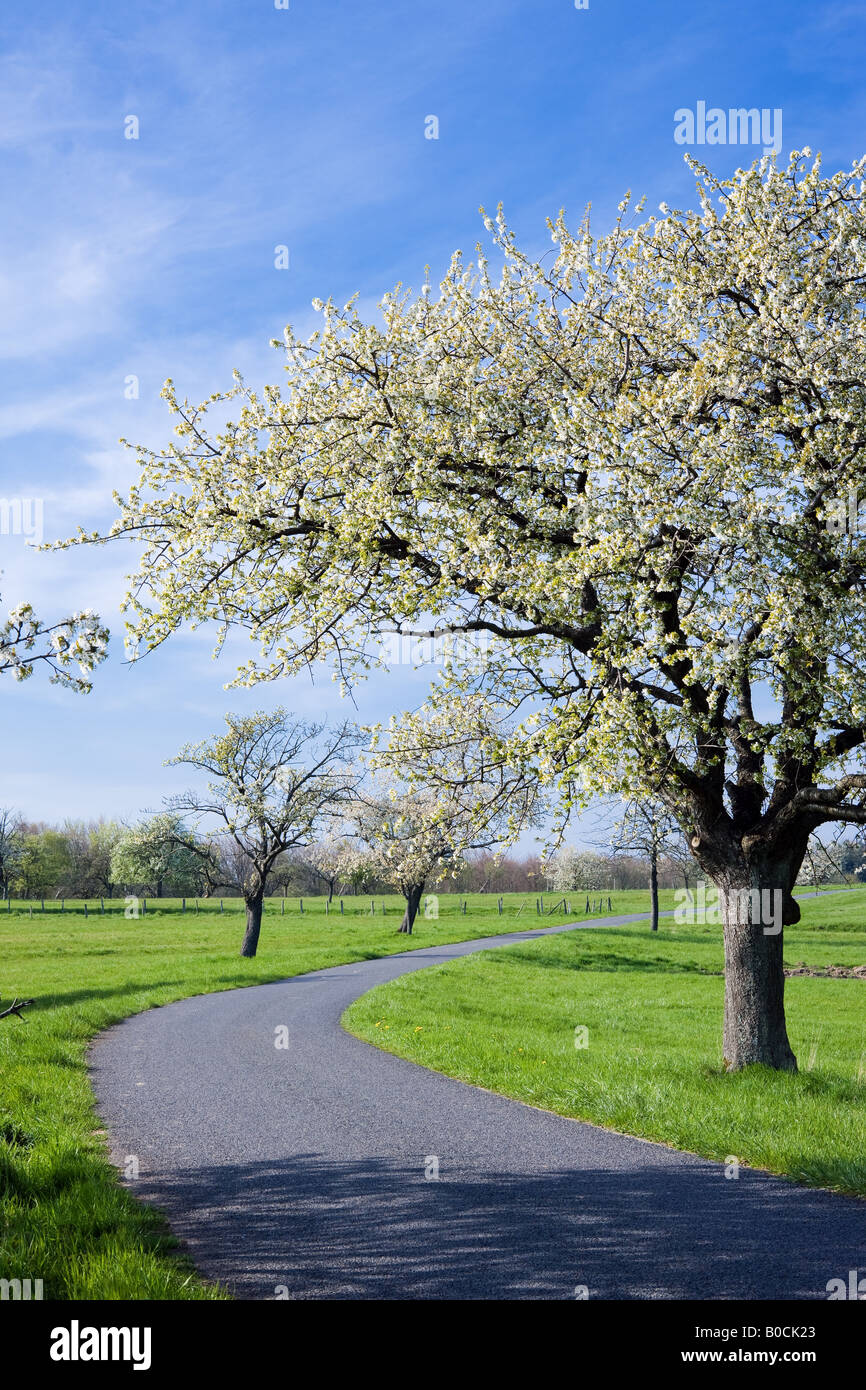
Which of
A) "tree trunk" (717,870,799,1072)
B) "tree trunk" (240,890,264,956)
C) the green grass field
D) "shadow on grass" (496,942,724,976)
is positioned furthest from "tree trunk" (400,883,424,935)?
"tree trunk" (717,870,799,1072)

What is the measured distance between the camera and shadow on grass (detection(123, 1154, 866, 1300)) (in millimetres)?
5727

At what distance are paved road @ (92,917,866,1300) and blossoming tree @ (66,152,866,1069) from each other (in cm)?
441

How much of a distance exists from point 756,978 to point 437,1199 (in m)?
6.95

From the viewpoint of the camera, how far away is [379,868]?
51062 millimetres

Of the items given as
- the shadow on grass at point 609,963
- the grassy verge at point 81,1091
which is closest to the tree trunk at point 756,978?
the grassy verge at point 81,1091

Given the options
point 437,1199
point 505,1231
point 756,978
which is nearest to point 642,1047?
point 756,978

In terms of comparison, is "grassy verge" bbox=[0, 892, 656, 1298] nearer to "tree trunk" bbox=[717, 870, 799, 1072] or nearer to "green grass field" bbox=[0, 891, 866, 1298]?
"green grass field" bbox=[0, 891, 866, 1298]

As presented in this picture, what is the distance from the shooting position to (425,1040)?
15.5 metres

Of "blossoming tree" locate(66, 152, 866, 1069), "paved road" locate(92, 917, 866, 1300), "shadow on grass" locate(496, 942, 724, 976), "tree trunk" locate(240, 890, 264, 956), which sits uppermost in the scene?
"blossoming tree" locate(66, 152, 866, 1069)

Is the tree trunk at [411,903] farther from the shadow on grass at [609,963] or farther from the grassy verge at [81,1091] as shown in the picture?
the shadow on grass at [609,963]

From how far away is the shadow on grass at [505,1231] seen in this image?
18.8 ft

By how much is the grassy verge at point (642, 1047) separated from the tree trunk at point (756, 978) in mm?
454

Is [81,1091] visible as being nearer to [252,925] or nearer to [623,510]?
[623,510]

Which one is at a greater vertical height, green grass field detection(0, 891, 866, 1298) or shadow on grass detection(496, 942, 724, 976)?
green grass field detection(0, 891, 866, 1298)
